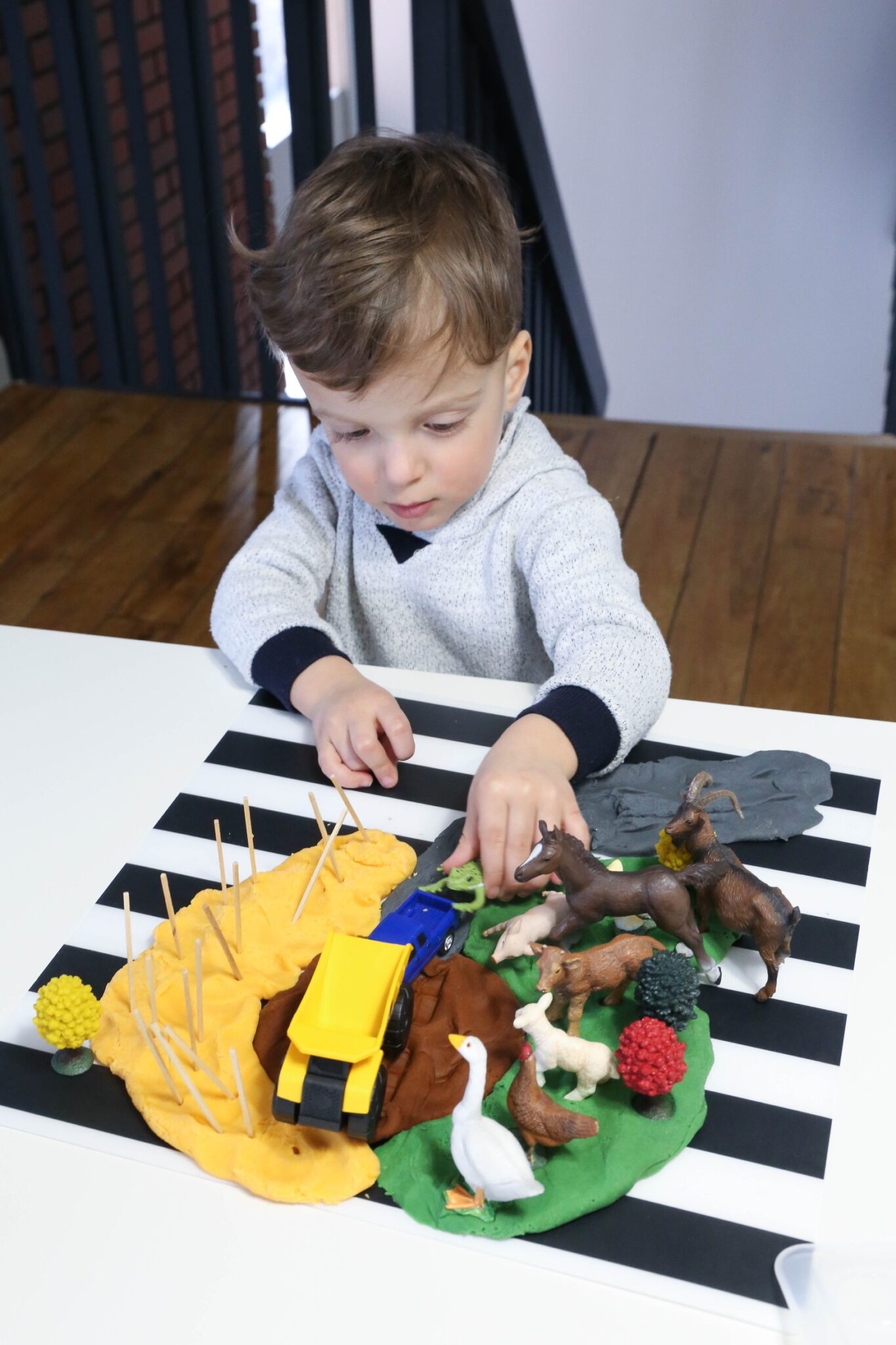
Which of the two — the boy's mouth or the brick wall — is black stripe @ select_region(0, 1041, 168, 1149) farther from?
the brick wall

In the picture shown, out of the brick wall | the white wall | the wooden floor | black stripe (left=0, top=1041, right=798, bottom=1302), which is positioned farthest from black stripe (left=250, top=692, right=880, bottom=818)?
the white wall

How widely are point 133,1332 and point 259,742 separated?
0.46 metres

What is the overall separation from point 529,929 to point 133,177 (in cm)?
282

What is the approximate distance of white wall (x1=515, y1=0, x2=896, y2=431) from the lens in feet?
13.1

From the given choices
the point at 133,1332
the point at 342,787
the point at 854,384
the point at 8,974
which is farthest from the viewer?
the point at 854,384

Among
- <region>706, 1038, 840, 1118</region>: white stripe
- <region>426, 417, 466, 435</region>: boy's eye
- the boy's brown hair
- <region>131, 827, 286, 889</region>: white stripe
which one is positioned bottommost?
<region>131, 827, 286, 889</region>: white stripe

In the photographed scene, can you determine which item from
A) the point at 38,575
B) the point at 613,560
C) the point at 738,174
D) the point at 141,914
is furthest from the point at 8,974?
the point at 738,174

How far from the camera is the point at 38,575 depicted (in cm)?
212

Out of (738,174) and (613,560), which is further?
(738,174)

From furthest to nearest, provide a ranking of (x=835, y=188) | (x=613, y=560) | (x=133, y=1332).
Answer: (x=835, y=188) < (x=613, y=560) < (x=133, y=1332)

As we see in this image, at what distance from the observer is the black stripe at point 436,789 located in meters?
0.79

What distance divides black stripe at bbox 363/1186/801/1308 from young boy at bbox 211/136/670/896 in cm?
23

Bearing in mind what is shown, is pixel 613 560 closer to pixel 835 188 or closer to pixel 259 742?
pixel 259 742

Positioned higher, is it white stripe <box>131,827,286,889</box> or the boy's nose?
the boy's nose
